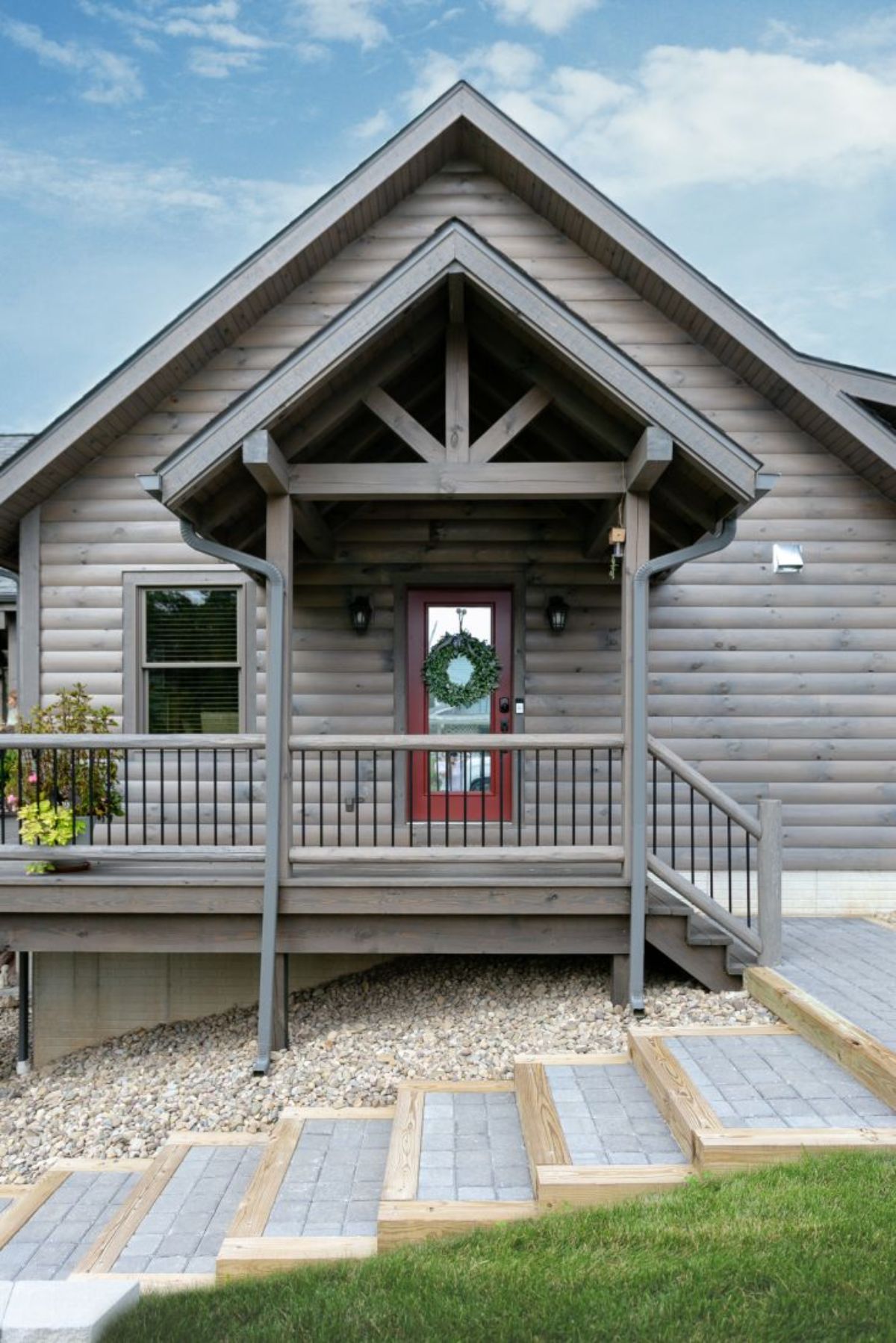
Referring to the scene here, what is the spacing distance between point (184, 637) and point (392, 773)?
85.1 inches

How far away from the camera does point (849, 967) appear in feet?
18.9

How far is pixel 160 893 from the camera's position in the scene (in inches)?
234

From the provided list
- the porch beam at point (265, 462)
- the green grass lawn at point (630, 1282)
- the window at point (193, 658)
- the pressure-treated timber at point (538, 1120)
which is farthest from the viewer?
the window at point (193, 658)

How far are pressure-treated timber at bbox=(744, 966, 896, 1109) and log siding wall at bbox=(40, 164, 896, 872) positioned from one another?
258 centimetres

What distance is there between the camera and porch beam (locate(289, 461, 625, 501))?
18.5 feet

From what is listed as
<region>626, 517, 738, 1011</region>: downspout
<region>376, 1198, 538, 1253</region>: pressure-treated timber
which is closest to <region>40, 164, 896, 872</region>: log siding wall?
<region>626, 517, 738, 1011</region>: downspout

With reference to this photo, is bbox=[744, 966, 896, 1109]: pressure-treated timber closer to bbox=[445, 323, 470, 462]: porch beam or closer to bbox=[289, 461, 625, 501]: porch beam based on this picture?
bbox=[289, 461, 625, 501]: porch beam

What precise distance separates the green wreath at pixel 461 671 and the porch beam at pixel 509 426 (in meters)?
2.54

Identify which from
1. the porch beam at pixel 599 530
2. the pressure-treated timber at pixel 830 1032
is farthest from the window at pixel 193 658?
the pressure-treated timber at pixel 830 1032

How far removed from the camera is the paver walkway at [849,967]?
4719 mm

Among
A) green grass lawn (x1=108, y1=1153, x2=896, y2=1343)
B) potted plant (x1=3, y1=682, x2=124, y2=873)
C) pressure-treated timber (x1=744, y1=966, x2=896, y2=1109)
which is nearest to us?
green grass lawn (x1=108, y1=1153, x2=896, y2=1343)

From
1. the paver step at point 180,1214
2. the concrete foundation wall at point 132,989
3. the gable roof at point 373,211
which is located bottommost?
the concrete foundation wall at point 132,989

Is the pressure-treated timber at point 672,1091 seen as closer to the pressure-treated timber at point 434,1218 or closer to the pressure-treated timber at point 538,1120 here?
the pressure-treated timber at point 538,1120

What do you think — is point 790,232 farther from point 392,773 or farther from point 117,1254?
point 117,1254
